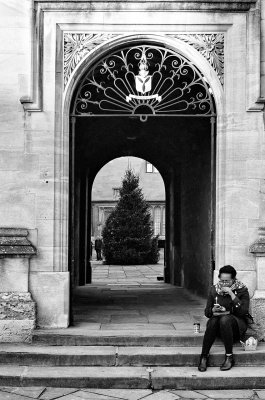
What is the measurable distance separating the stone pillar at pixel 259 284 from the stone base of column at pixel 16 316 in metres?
2.90

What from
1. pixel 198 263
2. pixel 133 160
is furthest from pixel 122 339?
pixel 133 160

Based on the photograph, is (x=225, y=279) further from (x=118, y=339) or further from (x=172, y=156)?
(x=172, y=156)

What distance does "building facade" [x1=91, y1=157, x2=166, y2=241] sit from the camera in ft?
142

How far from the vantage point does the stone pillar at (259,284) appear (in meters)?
8.01

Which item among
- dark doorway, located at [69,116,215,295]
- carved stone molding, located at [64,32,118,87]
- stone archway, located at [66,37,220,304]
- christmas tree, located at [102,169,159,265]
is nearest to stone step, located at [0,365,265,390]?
stone archway, located at [66,37,220,304]

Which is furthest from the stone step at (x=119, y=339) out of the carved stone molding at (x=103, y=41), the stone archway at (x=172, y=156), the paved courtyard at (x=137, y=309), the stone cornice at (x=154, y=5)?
the stone cornice at (x=154, y=5)

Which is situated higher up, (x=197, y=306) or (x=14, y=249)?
(x=14, y=249)

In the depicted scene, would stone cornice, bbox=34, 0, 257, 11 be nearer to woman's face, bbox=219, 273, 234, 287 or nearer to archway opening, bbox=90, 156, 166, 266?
woman's face, bbox=219, 273, 234, 287

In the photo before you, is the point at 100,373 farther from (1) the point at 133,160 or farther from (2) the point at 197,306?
(1) the point at 133,160

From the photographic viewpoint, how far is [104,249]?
96.6 feet

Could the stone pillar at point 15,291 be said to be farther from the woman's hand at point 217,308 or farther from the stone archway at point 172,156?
the woman's hand at point 217,308

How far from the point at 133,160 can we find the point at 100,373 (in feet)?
122

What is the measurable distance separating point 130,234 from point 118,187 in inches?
573

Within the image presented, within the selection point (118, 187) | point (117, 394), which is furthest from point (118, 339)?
point (118, 187)
